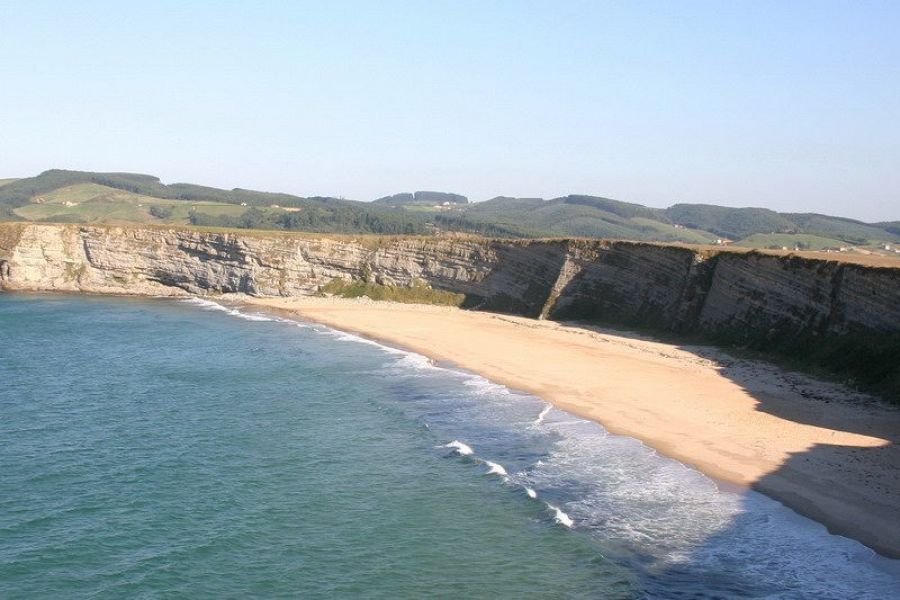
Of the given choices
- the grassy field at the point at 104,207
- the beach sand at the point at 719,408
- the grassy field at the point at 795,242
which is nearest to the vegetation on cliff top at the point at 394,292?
the beach sand at the point at 719,408

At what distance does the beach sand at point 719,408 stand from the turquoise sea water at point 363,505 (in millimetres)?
1327

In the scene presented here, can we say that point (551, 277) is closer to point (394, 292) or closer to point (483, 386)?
point (394, 292)

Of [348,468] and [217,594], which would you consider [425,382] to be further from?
[217,594]

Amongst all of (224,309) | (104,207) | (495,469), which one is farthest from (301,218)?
(495,469)

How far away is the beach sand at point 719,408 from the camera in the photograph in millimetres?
20641

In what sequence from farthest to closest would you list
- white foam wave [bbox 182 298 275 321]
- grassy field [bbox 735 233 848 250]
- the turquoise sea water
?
grassy field [bbox 735 233 848 250] → white foam wave [bbox 182 298 275 321] → the turquoise sea water

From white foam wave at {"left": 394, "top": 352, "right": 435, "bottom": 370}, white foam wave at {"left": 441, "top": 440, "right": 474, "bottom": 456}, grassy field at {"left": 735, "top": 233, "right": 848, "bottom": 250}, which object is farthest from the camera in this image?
grassy field at {"left": 735, "top": 233, "right": 848, "bottom": 250}

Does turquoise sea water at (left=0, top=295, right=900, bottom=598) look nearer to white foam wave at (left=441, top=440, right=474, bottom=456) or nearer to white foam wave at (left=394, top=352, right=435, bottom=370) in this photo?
white foam wave at (left=441, top=440, right=474, bottom=456)

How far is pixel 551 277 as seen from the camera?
58562 mm

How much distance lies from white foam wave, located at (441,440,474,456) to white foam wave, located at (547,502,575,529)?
5.07m

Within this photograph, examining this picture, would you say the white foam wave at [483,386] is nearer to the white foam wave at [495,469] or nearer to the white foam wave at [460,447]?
the white foam wave at [460,447]

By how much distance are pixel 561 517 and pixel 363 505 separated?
5430 millimetres

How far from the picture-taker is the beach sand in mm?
20641

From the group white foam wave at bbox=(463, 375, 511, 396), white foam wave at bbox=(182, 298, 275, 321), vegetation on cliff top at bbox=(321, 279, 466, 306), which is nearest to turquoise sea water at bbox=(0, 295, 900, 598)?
white foam wave at bbox=(463, 375, 511, 396)
